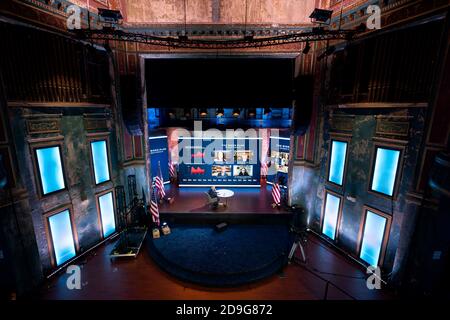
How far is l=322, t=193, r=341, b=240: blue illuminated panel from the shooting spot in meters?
8.38

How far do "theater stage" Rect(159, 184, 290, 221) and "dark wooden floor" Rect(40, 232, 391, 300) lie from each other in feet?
8.74

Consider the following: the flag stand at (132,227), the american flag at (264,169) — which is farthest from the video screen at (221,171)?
the flag stand at (132,227)

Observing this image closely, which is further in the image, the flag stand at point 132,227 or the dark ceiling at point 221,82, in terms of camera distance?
the dark ceiling at point 221,82

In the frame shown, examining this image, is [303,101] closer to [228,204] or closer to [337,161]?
[337,161]

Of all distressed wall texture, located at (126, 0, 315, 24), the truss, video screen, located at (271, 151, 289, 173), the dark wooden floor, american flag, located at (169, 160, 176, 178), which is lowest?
the dark wooden floor

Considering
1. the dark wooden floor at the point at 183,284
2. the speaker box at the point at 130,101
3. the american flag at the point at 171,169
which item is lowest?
the dark wooden floor at the point at 183,284

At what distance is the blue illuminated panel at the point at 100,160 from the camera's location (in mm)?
8203

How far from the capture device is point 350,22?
745 centimetres

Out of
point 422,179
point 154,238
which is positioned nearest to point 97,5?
point 154,238

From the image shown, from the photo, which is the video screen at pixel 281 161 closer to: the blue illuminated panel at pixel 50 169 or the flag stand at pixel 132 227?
the flag stand at pixel 132 227

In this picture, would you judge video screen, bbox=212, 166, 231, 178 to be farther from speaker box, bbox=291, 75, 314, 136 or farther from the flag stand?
speaker box, bbox=291, 75, 314, 136

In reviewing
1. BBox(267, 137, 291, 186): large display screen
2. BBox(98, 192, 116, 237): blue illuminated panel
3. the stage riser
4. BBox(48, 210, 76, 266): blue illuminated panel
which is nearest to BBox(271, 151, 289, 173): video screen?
BBox(267, 137, 291, 186): large display screen

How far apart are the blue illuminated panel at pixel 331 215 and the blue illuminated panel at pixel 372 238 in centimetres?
114
